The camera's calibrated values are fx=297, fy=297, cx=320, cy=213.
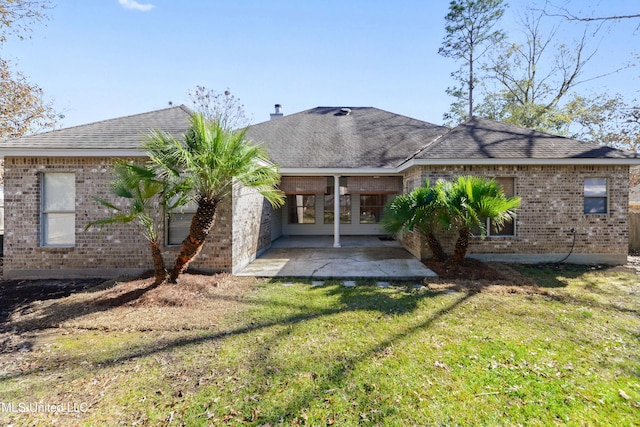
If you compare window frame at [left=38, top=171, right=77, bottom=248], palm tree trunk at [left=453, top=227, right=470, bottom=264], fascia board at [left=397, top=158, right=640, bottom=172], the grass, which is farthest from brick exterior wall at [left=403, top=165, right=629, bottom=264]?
window frame at [left=38, top=171, right=77, bottom=248]

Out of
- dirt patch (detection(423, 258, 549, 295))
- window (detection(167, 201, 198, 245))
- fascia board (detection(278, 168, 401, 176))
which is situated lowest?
dirt patch (detection(423, 258, 549, 295))

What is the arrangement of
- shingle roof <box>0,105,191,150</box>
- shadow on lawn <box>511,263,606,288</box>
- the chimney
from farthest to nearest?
the chimney < shingle roof <box>0,105,191,150</box> < shadow on lawn <box>511,263,606,288</box>

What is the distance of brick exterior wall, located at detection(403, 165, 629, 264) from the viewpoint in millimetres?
8797

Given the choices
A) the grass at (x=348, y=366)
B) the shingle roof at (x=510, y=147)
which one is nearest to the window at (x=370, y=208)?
the shingle roof at (x=510, y=147)

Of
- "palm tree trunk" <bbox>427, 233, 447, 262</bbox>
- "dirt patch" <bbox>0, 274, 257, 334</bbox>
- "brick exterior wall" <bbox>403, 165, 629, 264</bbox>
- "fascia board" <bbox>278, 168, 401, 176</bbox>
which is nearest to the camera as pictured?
"dirt patch" <bbox>0, 274, 257, 334</bbox>

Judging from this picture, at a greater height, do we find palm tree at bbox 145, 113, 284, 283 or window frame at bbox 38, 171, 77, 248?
palm tree at bbox 145, 113, 284, 283

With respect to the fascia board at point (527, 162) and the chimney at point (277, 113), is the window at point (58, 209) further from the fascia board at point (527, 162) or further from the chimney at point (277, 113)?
the chimney at point (277, 113)

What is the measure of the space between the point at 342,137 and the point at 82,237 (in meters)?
10.1

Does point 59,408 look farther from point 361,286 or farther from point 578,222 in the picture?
point 578,222

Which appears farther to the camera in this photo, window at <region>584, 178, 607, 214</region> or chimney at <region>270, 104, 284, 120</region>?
chimney at <region>270, 104, 284, 120</region>

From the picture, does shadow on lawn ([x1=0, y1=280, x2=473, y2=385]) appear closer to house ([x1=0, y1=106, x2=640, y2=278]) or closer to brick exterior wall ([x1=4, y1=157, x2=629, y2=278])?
brick exterior wall ([x1=4, y1=157, x2=629, y2=278])

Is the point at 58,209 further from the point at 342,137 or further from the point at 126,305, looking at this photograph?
the point at 342,137

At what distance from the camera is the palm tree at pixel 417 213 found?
7418mm

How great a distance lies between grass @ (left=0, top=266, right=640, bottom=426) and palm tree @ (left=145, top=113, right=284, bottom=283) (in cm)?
161
